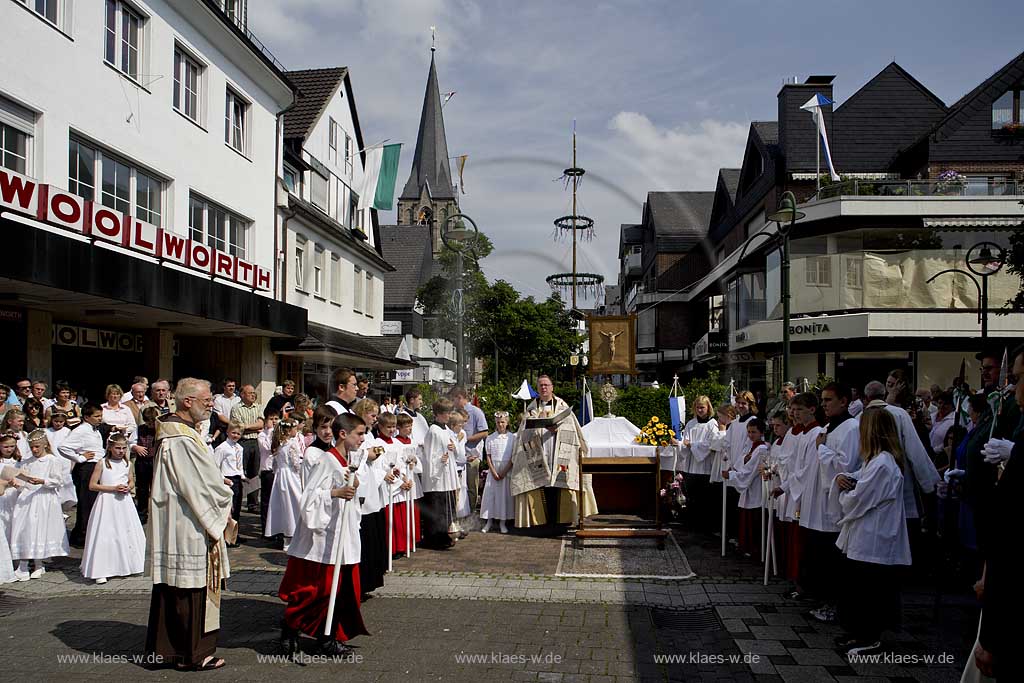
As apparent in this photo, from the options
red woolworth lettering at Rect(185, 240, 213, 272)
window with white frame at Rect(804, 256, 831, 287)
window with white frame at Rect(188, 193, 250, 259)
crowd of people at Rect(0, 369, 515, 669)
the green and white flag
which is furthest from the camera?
the green and white flag

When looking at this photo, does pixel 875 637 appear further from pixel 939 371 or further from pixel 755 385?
pixel 755 385

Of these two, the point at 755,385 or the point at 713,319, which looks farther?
the point at 713,319

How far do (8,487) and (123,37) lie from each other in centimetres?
1087

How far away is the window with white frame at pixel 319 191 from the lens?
2623 cm

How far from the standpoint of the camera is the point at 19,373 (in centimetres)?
→ 1359

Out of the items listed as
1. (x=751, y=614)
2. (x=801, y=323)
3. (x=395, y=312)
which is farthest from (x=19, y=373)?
(x=395, y=312)

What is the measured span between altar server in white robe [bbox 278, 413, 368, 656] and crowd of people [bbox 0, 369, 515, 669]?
0.03 ft

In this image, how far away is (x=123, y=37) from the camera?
15.7 meters

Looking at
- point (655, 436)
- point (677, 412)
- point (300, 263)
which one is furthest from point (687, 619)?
point (300, 263)

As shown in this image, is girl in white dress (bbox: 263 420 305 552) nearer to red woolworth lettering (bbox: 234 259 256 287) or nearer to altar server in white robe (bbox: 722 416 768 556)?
altar server in white robe (bbox: 722 416 768 556)

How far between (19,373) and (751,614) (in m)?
12.5

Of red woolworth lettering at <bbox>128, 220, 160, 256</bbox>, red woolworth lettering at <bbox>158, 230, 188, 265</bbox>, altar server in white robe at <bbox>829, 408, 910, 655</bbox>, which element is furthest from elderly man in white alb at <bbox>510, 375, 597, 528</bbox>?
red woolworth lettering at <bbox>158, 230, 188, 265</bbox>

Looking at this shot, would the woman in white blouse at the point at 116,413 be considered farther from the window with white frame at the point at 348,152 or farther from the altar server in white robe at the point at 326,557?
the window with white frame at the point at 348,152

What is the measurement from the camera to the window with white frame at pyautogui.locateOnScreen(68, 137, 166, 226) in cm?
1431
